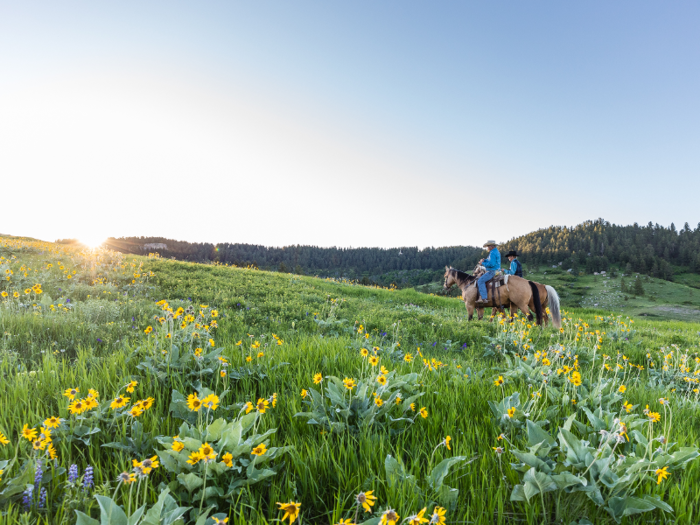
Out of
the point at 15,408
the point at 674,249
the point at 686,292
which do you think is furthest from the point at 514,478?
the point at 674,249

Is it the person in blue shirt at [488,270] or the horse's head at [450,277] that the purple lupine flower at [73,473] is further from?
the horse's head at [450,277]

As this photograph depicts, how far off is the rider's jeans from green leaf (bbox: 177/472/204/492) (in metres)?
13.2

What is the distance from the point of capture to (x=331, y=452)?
7.41ft

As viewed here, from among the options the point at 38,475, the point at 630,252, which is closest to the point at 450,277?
the point at 38,475

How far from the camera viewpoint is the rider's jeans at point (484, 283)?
43.6 ft

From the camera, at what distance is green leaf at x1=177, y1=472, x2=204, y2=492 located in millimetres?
1743

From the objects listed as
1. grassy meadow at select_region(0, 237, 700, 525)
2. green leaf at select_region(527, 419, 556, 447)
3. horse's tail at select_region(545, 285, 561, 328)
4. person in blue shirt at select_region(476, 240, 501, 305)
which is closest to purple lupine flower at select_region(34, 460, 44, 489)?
grassy meadow at select_region(0, 237, 700, 525)

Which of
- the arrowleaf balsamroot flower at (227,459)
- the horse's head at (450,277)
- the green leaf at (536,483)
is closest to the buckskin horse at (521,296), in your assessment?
the horse's head at (450,277)

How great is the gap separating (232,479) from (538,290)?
1376cm

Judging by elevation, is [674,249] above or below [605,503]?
above

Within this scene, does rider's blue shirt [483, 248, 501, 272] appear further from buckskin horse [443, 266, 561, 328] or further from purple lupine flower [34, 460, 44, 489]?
purple lupine flower [34, 460, 44, 489]

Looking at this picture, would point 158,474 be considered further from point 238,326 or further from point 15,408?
point 238,326

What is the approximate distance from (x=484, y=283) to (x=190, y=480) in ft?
→ 43.9

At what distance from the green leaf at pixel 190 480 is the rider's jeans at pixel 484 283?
43.4 ft
